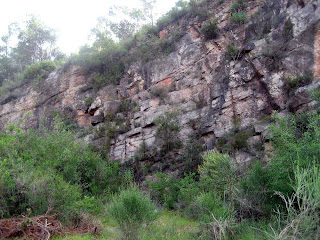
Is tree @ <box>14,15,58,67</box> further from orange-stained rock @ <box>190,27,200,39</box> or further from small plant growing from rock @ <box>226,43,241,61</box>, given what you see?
small plant growing from rock @ <box>226,43,241,61</box>

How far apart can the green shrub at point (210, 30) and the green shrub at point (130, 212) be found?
13.5 meters

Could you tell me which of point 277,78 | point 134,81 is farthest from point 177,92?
point 277,78

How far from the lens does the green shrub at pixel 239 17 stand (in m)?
16.1

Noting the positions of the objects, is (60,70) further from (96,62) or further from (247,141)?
(247,141)

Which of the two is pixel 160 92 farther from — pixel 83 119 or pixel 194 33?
pixel 83 119

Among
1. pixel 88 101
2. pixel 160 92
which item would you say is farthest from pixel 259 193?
pixel 88 101

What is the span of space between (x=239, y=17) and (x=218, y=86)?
4777mm

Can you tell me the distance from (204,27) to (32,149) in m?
12.1

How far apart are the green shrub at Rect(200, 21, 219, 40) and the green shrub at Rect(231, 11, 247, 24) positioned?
3.52 ft

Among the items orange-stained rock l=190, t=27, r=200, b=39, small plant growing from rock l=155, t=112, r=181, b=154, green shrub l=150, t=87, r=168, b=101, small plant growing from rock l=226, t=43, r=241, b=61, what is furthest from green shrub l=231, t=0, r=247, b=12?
small plant growing from rock l=155, t=112, r=181, b=154

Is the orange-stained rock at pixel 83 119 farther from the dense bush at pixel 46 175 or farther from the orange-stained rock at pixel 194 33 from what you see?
the orange-stained rock at pixel 194 33

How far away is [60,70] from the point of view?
2384cm

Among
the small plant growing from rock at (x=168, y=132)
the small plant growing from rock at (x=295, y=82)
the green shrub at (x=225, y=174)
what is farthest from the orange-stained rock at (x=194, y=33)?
the green shrub at (x=225, y=174)

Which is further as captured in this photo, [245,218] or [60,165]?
[60,165]
